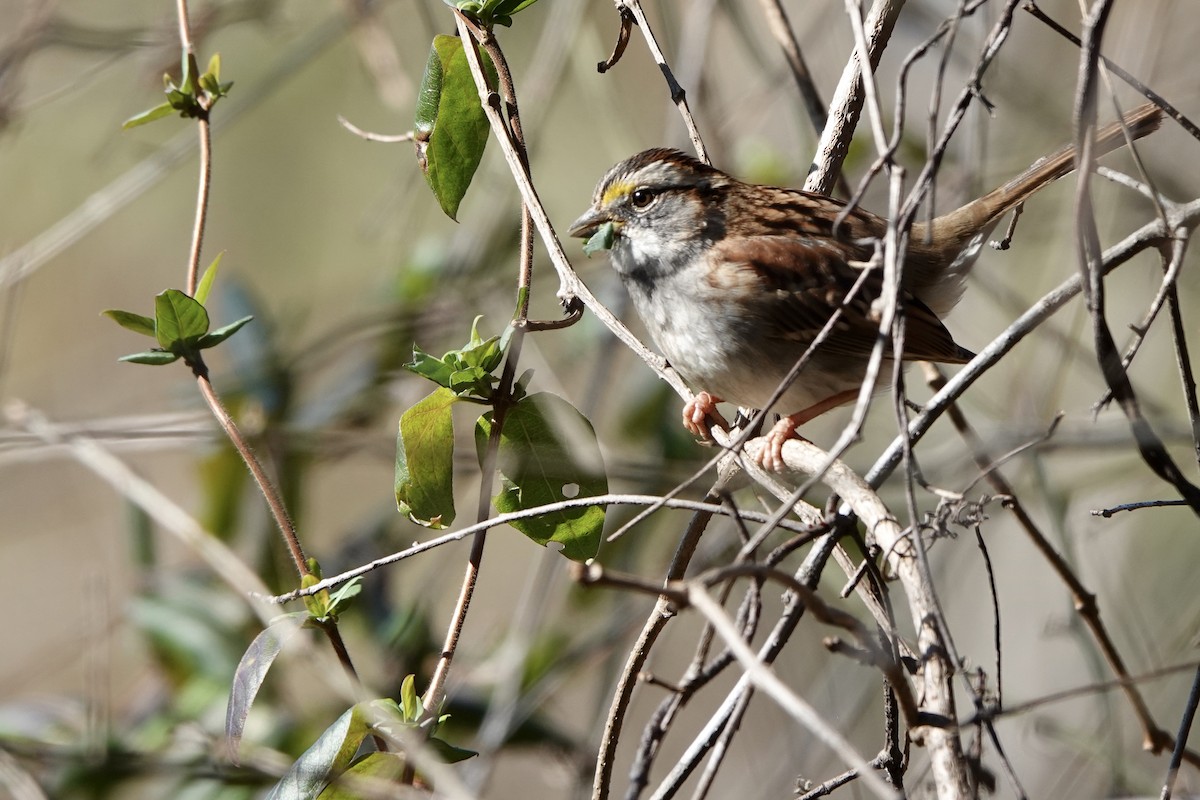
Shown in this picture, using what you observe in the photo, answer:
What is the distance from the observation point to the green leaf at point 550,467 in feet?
6.41

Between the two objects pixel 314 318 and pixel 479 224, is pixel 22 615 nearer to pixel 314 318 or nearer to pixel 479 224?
pixel 314 318

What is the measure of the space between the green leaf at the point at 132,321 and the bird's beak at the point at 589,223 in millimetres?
1334

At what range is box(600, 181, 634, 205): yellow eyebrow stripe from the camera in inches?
121

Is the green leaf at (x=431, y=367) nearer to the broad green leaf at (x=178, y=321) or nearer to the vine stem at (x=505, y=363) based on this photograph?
the vine stem at (x=505, y=363)

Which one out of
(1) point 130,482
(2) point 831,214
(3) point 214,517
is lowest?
(3) point 214,517

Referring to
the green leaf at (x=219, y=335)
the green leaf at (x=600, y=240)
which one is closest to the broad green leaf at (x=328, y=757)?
the green leaf at (x=219, y=335)

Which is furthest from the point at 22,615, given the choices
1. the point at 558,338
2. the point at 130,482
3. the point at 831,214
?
the point at 831,214

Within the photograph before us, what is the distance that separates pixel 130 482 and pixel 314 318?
4.53 meters

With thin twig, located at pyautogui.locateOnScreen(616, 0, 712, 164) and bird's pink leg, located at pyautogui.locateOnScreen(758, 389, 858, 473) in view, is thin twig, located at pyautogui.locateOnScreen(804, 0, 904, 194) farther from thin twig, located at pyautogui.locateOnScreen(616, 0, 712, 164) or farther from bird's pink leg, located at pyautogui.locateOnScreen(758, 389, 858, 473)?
bird's pink leg, located at pyautogui.locateOnScreen(758, 389, 858, 473)

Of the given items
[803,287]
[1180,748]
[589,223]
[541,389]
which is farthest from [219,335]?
[541,389]

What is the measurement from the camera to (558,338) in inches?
194

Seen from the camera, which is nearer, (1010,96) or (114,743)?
(114,743)

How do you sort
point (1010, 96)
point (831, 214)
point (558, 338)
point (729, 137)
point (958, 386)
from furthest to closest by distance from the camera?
point (558, 338) → point (729, 137) → point (1010, 96) → point (831, 214) → point (958, 386)

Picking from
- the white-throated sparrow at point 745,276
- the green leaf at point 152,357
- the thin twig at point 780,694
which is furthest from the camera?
the white-throated sparrow at point 745,276
